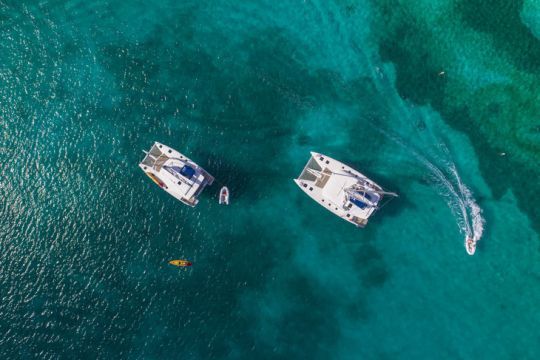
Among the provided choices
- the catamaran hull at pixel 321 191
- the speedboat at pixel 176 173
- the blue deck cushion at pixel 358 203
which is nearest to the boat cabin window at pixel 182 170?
the speedboat at pixel 176 173

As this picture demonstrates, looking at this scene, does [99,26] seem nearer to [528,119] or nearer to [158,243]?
[158,243]

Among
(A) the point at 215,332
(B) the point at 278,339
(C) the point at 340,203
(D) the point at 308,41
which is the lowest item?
(A) the point at 215,332

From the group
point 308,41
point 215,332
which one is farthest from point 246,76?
point 215,332

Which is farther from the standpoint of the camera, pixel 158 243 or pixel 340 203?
pixel 158 243

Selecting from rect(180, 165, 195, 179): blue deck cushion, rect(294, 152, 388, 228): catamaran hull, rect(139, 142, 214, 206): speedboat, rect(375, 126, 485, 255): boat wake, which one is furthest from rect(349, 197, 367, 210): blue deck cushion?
rect(180, 165, 195, 179): blue deck cushion

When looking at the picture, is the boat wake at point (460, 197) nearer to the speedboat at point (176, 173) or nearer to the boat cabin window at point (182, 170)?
the speedboat at point (176, 173)

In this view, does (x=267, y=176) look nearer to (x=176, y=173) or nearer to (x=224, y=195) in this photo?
(x=224, y=195)
